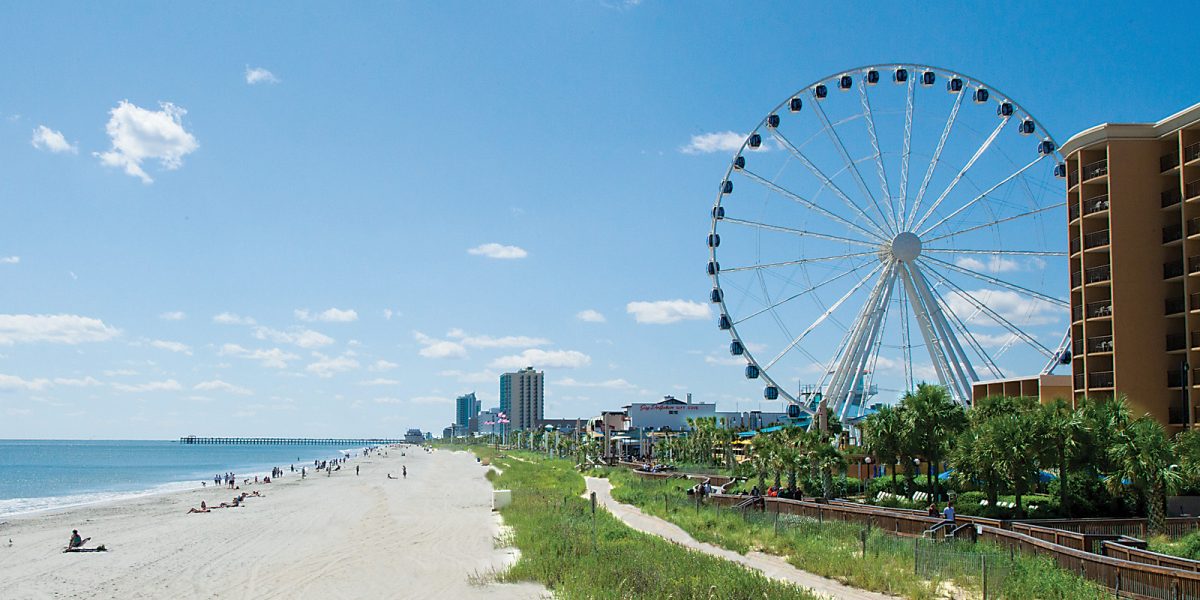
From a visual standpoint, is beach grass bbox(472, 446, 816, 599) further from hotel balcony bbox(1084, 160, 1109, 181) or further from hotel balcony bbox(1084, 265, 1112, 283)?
A: hotel balcony bbox(1084, 160, 1109, 181)

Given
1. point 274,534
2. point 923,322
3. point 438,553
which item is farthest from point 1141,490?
point 274,534

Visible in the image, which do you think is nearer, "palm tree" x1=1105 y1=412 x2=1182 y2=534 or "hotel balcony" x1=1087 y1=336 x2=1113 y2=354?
"palm tree" x1=1105 y1=412 x2=1182 y2=534

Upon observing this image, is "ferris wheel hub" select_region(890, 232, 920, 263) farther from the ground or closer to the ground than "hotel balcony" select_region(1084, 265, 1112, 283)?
farther from the ground

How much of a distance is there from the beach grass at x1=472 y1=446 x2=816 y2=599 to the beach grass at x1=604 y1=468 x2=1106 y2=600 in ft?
7.71

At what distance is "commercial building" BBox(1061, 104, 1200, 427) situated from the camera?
37.1 meters

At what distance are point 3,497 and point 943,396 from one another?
232ft

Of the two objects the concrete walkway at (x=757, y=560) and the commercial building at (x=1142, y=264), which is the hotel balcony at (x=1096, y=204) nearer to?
the commercial building at (x=1142, y=264)

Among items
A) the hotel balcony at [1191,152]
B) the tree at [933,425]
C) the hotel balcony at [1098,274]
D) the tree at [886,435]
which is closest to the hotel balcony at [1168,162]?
the hotel balcony at [1191,152]

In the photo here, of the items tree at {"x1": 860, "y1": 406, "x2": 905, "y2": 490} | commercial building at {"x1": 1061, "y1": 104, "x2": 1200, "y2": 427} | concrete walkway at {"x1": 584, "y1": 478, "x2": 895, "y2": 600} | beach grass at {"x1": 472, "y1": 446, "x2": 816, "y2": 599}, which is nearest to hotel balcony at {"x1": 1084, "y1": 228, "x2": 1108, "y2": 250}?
commercial building at {"x1": 1061, "y1": 104, "x2": 1200, "y2": 427}

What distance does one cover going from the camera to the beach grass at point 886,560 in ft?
56.5

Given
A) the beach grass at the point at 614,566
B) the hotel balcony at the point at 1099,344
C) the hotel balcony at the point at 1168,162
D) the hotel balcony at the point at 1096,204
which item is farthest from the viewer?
the hotel balcony at the point at 1096,204

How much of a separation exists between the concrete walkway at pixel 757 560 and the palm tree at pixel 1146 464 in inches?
384

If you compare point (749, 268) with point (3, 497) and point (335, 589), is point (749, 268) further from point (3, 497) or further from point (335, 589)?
point (3, 497)

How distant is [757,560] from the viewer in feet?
79.2
